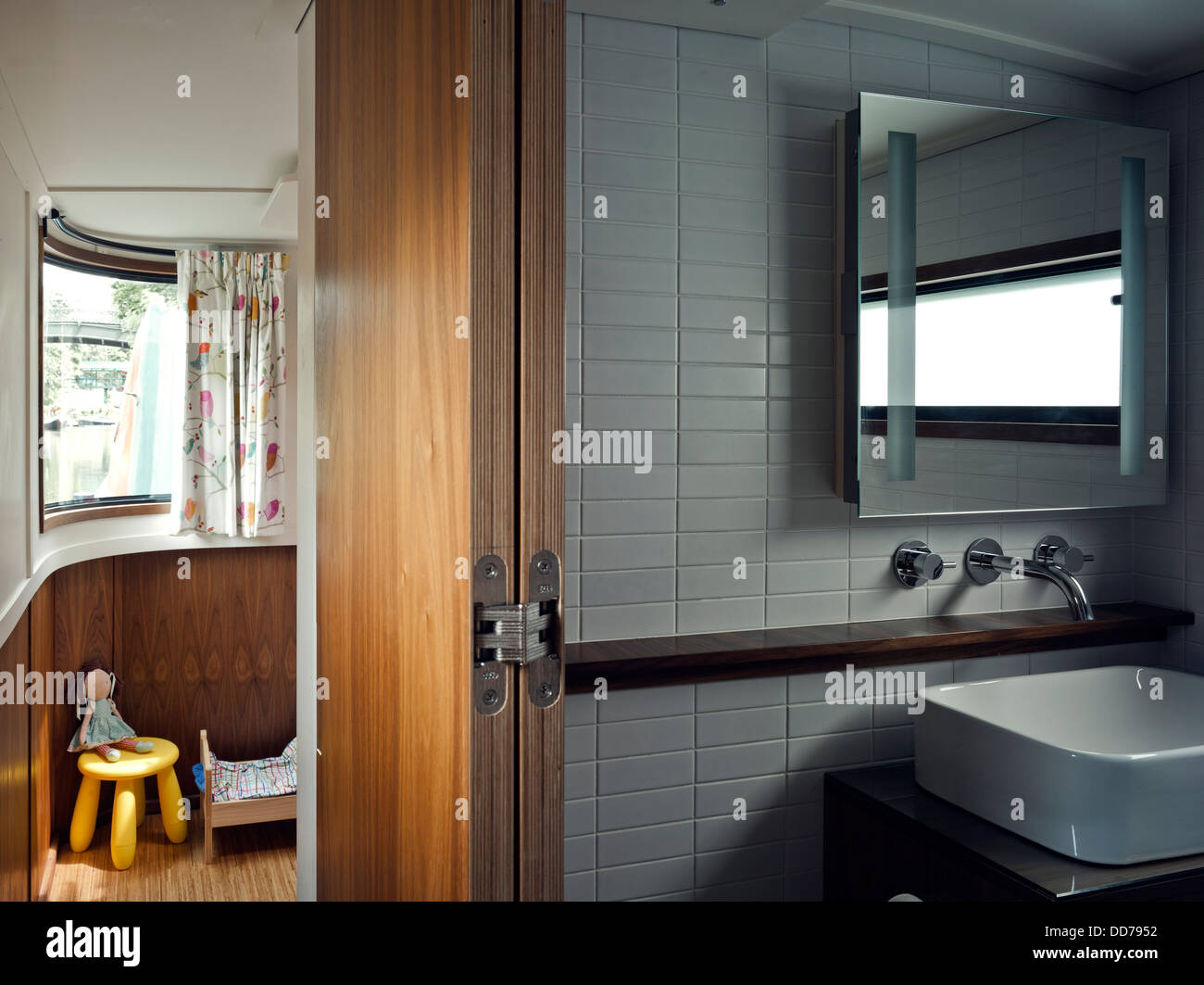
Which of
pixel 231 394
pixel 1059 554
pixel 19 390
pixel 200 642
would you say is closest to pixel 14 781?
pixel 19 390

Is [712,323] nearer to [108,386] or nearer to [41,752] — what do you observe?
[41,752]

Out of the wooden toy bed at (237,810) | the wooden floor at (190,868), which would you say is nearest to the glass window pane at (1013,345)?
the wooden floor at (190,868)

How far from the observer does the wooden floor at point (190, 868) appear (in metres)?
2.80

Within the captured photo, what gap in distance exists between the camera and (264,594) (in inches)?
139

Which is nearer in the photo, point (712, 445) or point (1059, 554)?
point (712, 445)

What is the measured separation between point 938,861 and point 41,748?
275cm

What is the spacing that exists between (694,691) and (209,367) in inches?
100

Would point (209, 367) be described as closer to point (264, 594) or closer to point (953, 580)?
point (264, 594)

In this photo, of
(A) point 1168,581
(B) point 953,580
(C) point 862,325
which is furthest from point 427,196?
(A) point 1168,581

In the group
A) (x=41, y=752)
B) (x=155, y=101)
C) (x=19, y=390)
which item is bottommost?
(x=41, y=752)

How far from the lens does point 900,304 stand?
5.11ft

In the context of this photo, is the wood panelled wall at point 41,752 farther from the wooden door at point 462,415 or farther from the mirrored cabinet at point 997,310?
the mirrored cabinet at point 997,310

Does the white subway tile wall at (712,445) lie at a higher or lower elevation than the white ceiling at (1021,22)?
lower

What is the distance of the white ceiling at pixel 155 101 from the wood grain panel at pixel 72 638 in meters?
1.29
